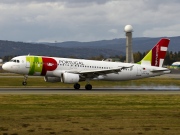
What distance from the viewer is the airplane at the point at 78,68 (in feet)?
166

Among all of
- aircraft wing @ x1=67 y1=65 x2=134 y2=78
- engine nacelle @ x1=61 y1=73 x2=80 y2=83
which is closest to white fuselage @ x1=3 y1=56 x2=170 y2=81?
aircraft wing @ x1=67 y1=65 x2=134 y2=78

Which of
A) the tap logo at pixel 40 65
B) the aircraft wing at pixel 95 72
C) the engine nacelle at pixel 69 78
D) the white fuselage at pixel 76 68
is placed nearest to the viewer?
the engine nacelle at pixel 69 78

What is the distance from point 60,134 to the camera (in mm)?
19969

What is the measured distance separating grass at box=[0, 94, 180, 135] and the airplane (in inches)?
542

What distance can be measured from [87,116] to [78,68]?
86.7 ft

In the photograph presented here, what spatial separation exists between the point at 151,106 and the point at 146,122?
327 inches

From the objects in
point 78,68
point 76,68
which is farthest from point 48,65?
point 78,68

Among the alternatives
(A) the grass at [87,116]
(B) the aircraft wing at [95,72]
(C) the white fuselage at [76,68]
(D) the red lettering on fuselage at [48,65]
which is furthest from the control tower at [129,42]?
(A) the grass at [87,116]

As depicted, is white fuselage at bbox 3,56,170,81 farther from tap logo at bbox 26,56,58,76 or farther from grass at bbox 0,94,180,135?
grass at bbox 0,94,180,135

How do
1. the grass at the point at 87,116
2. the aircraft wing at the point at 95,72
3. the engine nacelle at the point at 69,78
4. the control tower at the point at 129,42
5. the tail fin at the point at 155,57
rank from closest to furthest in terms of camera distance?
the grass at the point at 87,116, the engine nacelle at the point at 69,78, the aircraft wing at the point at 95,72, the tail fin at the point at 155,57, the control tower at the point at 129,42

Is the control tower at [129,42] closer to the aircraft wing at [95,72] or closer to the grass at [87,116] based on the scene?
the aircraft wing at [95,72]

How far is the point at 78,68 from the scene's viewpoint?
52.3 meters

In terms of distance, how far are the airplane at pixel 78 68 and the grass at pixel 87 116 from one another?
45.2 feet

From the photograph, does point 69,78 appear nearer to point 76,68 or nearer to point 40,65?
point 76,68
